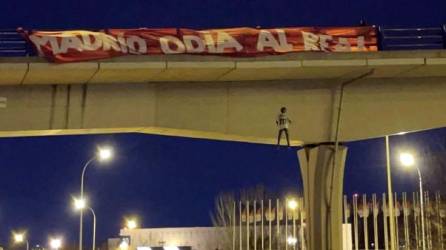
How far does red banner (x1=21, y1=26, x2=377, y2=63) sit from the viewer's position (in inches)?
805

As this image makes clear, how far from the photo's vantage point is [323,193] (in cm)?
2292

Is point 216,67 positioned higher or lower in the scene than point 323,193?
higher

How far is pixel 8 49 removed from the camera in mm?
20812

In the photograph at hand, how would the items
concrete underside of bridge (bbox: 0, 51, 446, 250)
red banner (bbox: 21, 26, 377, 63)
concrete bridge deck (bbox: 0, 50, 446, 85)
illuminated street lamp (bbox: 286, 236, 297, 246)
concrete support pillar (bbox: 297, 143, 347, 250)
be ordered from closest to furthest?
concrete bridge deck (bbox: 0, 50, 446, 85) → red banner (bbox: 21, 26, 377, 63) → concrete underside of bridge (bbox: 0, 51, 446, 250) → concrete support pillar (bbox: 297, 143, 347, 250) → illuminated street lamp (bbox: 286, 236, 297, 246)

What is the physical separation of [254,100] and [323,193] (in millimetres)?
3417

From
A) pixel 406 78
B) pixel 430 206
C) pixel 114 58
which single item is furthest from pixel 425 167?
pixel 114 58

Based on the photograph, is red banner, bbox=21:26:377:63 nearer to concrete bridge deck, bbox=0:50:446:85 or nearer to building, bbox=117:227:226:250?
concrete bridge deck, bbox=0:50:446:85

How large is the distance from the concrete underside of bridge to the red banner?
0.37 meters

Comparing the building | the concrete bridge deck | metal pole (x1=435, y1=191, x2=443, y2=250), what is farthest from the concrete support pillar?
the building

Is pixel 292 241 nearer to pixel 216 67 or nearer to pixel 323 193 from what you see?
pixel 323 193

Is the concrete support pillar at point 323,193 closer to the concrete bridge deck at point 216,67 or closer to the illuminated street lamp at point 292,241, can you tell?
the concrete bridge deck at point 216,67

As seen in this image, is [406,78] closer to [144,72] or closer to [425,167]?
[144,72]

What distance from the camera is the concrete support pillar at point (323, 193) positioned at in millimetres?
22453

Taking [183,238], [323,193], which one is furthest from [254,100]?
[183,238]
